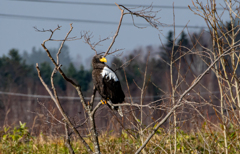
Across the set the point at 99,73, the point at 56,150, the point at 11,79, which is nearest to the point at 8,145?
the point at 56,150

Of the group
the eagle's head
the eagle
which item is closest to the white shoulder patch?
the eagle

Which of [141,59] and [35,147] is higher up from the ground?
[141,59]

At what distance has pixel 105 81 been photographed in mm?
3357

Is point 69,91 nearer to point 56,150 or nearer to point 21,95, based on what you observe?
point 21,95

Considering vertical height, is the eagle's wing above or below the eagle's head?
below

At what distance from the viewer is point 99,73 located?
11.1ft

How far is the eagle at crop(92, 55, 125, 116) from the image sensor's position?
3.34 meters

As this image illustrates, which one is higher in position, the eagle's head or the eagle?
the eagle's head

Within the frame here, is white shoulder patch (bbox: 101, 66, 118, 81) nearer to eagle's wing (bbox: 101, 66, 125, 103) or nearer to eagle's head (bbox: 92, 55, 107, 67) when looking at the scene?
eagle's wing (bbox: 101, 66, 125, 103)

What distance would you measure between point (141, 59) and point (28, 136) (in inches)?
657

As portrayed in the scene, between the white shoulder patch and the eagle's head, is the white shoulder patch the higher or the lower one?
the lower one

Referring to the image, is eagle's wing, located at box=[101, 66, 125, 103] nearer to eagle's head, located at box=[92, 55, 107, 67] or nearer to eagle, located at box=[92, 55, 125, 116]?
eagle, located at box=[92, 55, 125, 116]

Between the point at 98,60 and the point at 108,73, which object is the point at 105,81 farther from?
the point at 98,60

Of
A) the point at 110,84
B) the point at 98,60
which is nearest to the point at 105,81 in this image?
the point at 110,84
